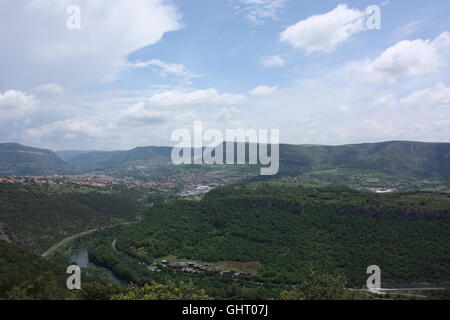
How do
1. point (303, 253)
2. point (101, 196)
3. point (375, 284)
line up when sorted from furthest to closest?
point (101, 196) → point (303, 253) → point (375, 284)

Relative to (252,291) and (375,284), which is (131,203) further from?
(375,284)

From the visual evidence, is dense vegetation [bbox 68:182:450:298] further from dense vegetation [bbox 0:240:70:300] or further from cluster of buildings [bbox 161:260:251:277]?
dense vegetation [bbox 0:240:70:300]

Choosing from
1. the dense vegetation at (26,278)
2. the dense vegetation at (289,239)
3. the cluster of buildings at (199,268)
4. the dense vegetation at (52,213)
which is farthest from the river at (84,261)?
the dense vegetation at (26,278)

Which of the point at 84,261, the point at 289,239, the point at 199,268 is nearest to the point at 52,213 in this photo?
the point at 84,261

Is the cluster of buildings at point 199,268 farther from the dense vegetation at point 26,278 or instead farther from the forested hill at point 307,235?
the dense vegetation at point 26,278

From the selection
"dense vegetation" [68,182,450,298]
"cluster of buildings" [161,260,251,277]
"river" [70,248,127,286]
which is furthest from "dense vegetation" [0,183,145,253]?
"cluster of buildings" [161,260,251,277]

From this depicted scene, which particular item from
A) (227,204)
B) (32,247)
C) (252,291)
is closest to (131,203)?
(227,204)
